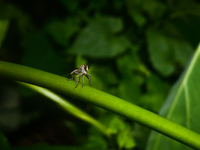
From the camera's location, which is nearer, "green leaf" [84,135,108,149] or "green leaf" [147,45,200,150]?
"green leaf" [147,45,200,150]

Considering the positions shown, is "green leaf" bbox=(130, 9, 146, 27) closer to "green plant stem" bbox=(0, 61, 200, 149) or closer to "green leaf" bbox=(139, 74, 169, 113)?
"green leaf" bbox=(139, 74, 169, 113)

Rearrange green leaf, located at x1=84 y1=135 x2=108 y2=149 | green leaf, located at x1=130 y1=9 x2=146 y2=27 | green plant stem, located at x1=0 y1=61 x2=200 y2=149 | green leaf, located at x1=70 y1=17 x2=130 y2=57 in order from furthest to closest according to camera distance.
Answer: green leaf, located at x1=130 y1=9 x2=146 y2=27
green leaf, located at x1=70 y1=17 x2=130 y2=57
green leaf, located at x1=84 y1=135 x2=108 y2=149
green plant stem, located at x1=0 y1=61 x2=200 y2=149

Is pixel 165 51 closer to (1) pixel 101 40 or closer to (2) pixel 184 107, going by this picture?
(1) pixel 101 40

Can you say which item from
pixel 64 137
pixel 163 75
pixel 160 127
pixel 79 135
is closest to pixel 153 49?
pixel 163 75

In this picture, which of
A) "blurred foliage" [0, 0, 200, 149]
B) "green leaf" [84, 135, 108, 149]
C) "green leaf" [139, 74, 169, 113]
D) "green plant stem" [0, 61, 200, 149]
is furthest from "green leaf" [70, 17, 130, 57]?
"green plant stem" [0, 61, 200, 149]

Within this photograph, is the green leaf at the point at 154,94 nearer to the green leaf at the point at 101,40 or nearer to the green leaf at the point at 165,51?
the green leaf at the point at 165,51

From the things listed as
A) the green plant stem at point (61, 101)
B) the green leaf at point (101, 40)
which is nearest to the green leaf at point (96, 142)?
the green plant stem at point (61, 101)
